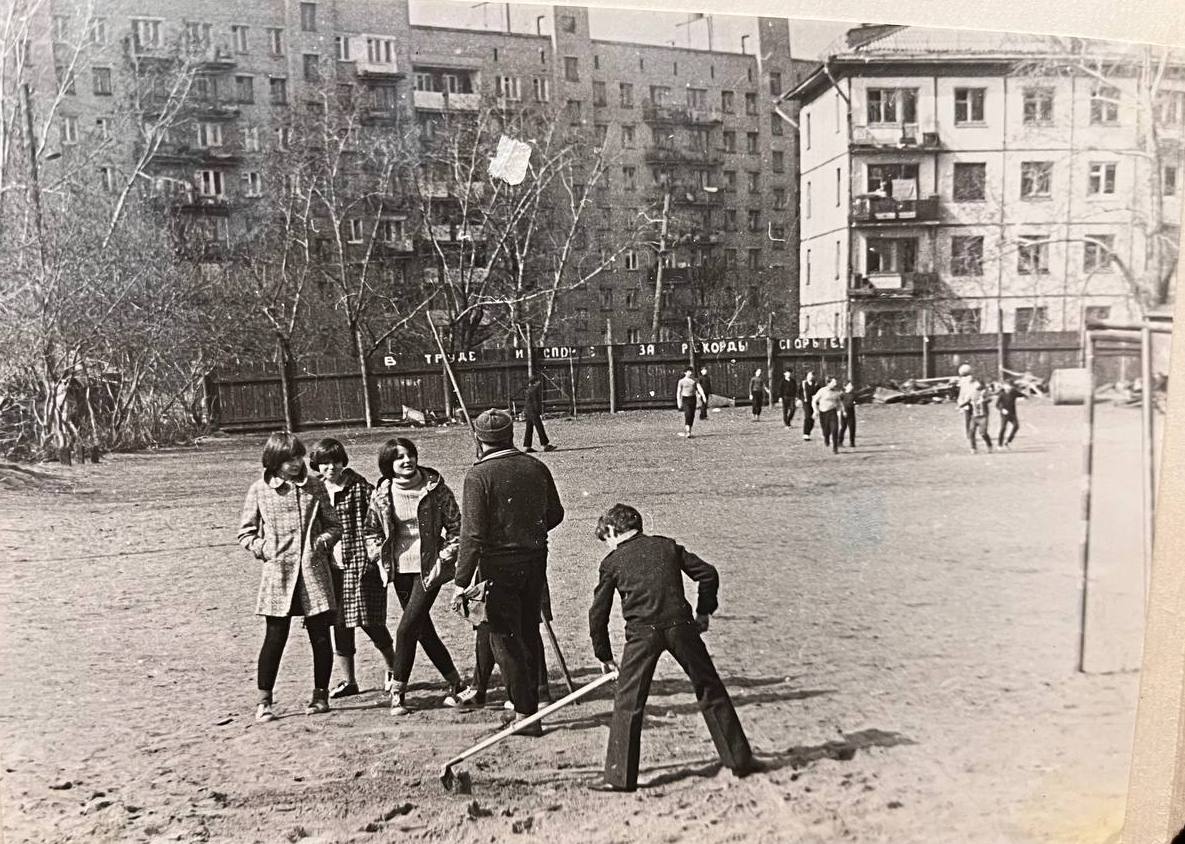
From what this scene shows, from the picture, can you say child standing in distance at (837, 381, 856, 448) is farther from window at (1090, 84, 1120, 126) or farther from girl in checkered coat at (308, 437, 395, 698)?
girl in checkered coat at (308, 437, 395, 698)

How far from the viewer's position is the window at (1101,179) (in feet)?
9.71

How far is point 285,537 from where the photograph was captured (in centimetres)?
258

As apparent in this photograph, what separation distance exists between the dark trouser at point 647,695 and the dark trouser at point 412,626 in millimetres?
499

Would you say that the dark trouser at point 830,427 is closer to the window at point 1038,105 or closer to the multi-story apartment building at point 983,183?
the multi-story apartment building at point 983,183

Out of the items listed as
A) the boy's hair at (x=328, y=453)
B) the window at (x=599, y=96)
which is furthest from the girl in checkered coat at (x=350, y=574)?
the window at (x=599, y=96)

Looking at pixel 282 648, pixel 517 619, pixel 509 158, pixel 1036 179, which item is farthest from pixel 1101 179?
pixel 282 648

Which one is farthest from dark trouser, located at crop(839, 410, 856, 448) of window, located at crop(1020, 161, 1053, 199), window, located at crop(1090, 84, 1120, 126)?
window, located at crop(1090, 84, 1120, 126)

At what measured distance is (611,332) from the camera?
9.21 feet

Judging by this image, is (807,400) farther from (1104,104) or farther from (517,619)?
(1104,104)

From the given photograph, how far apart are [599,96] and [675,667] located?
1.57 metres

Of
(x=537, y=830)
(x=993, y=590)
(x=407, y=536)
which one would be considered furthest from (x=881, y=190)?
(x=537, y=830)

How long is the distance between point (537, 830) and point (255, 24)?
215cm

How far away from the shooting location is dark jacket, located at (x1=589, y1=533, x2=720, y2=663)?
260cm

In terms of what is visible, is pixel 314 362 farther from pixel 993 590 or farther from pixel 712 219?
pixel 993 590
